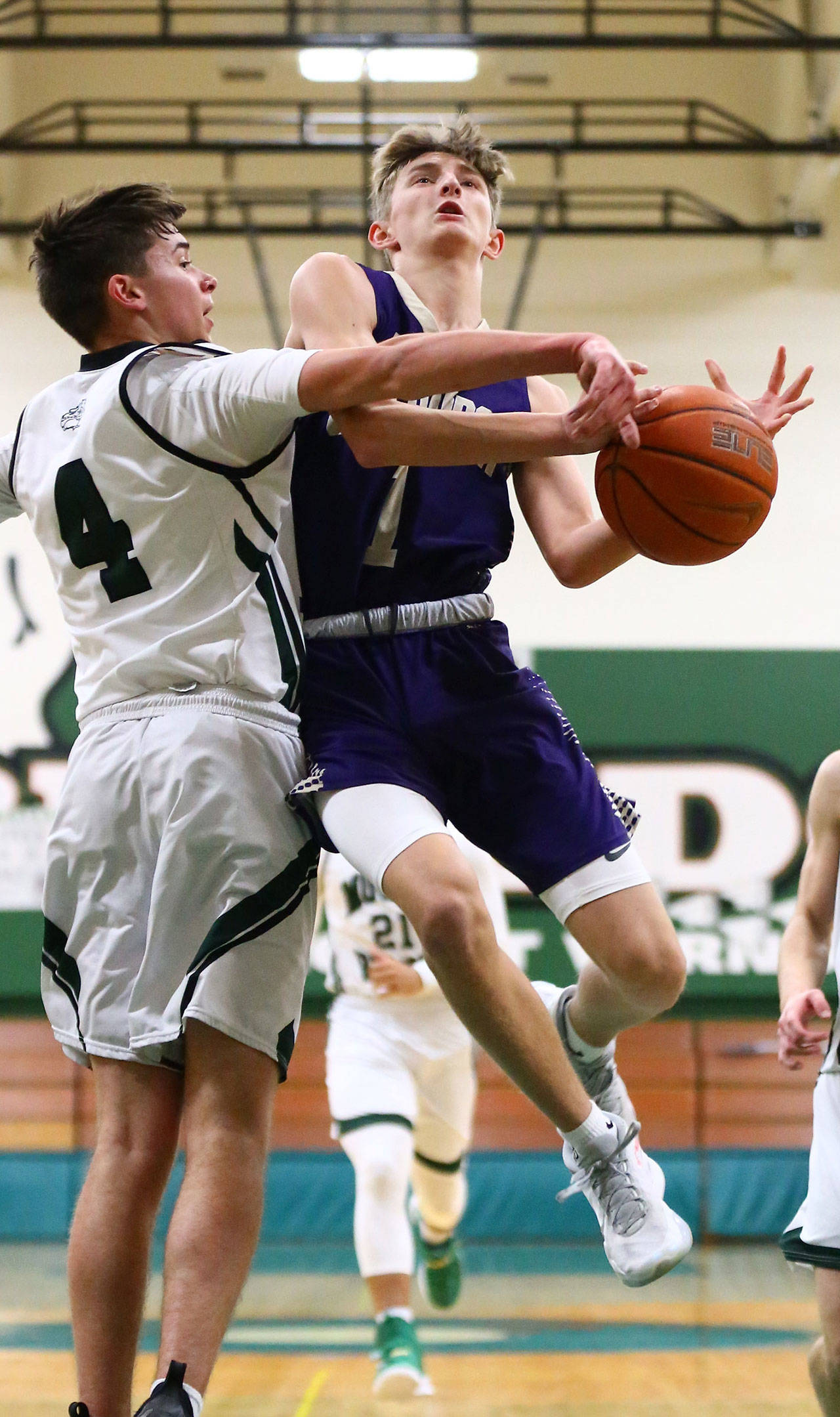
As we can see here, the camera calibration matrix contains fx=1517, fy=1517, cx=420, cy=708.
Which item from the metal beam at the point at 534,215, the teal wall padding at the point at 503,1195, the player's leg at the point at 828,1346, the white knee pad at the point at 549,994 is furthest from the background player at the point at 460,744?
the metal beam at the point at 534,215

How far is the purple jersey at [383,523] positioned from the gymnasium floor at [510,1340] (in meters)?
3.70

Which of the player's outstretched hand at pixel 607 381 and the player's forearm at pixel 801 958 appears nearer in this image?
the player's outstretched hand at pixel 607 381

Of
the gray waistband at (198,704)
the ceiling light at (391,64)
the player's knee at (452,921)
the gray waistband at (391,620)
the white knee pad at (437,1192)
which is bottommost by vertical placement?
the white knee pad at (437,1192)

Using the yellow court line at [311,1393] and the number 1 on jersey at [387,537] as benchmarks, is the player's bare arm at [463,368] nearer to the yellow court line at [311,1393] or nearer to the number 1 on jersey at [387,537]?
the number 1 on jersey at [387,537]

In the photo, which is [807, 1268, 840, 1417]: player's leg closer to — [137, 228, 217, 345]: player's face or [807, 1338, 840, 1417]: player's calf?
[807, 1338, 840, 1417]: player's calf

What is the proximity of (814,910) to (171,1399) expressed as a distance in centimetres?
206

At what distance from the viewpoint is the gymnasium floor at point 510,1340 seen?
583 cm

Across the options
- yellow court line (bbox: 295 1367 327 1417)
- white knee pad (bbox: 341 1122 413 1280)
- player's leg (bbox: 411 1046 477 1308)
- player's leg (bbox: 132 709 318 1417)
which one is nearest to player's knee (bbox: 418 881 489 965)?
player's leg (bbox: 132 709 318 1417)

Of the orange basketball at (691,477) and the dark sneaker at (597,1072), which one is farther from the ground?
the orange basketball at (691,477)

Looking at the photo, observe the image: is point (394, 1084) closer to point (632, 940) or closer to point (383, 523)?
point (632, 940)

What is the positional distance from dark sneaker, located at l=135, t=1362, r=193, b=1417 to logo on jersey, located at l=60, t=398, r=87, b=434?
1.79m

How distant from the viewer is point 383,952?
6379mm

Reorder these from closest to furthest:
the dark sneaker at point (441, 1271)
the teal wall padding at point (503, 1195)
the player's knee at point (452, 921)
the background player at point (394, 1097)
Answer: the player's knee at point (452, 921) < the background player at point (394, 1097) < the dark sneaker at point (441, 1271) < the teal wall padding at point (503, 1195)

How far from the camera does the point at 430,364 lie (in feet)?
8.69
